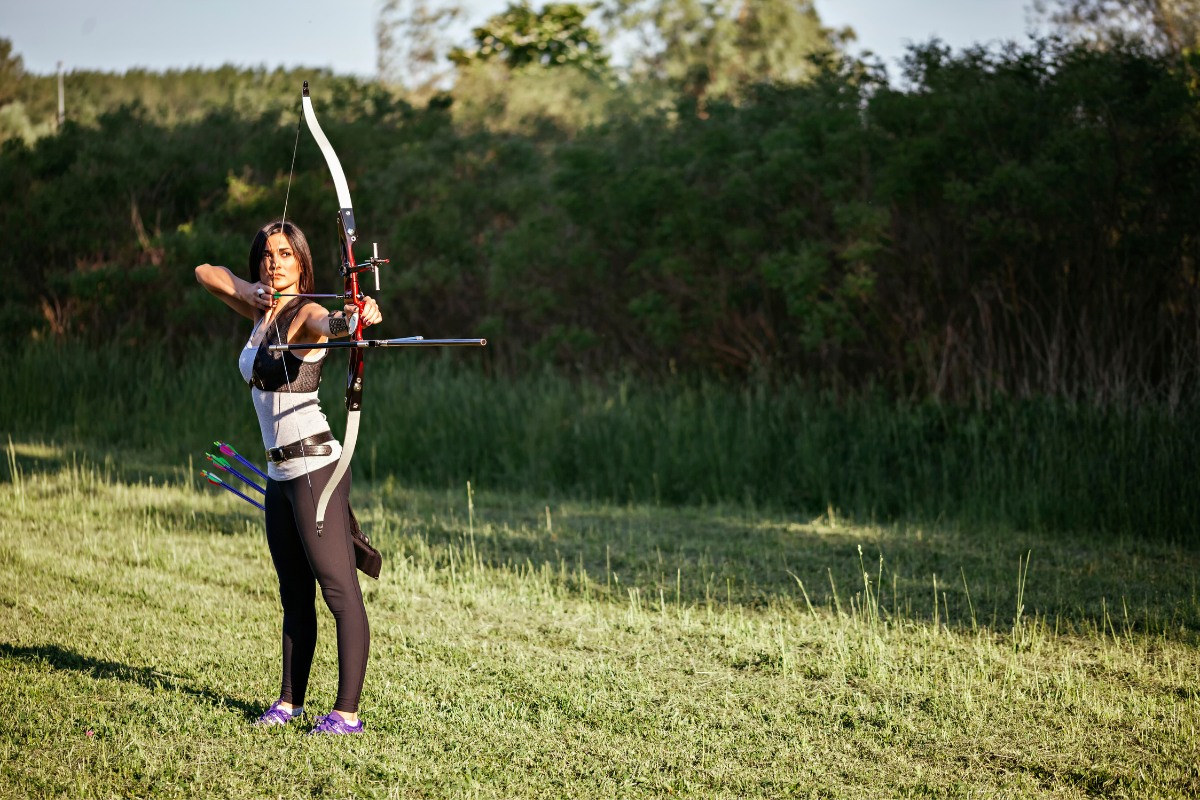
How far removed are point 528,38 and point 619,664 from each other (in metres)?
27.5

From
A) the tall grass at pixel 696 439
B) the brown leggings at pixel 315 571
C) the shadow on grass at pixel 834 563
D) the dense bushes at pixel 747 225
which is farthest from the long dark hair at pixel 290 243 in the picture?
the dense bushes at pixel 747 225

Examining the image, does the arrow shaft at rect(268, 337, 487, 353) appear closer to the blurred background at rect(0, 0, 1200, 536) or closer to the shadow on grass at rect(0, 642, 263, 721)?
the shadow on grass at rect(0, 642, 263, 721)

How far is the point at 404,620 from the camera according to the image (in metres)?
5.85

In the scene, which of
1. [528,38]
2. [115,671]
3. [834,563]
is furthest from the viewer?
[528,38]

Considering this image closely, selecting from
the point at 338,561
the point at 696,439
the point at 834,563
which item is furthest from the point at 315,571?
the point at 696,439

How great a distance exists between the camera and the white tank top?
394 cm

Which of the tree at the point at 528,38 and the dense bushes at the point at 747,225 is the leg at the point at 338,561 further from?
the tree at the point at 528,38

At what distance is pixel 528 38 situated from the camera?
101 feet

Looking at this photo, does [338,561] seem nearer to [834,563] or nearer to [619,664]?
[619,664]

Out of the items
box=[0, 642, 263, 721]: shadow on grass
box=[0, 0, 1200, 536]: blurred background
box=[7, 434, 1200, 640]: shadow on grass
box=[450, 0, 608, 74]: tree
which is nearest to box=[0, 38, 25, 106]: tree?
box=[0, 0, 1200, 536]: blurred background

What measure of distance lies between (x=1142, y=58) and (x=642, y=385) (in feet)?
18.0

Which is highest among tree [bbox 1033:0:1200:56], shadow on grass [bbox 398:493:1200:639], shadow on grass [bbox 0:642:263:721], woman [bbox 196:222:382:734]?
tree [bbox 1033:0:1200:56]

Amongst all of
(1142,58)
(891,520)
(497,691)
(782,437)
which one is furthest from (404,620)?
(1142,58)

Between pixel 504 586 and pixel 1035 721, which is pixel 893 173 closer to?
pixel 504 586
